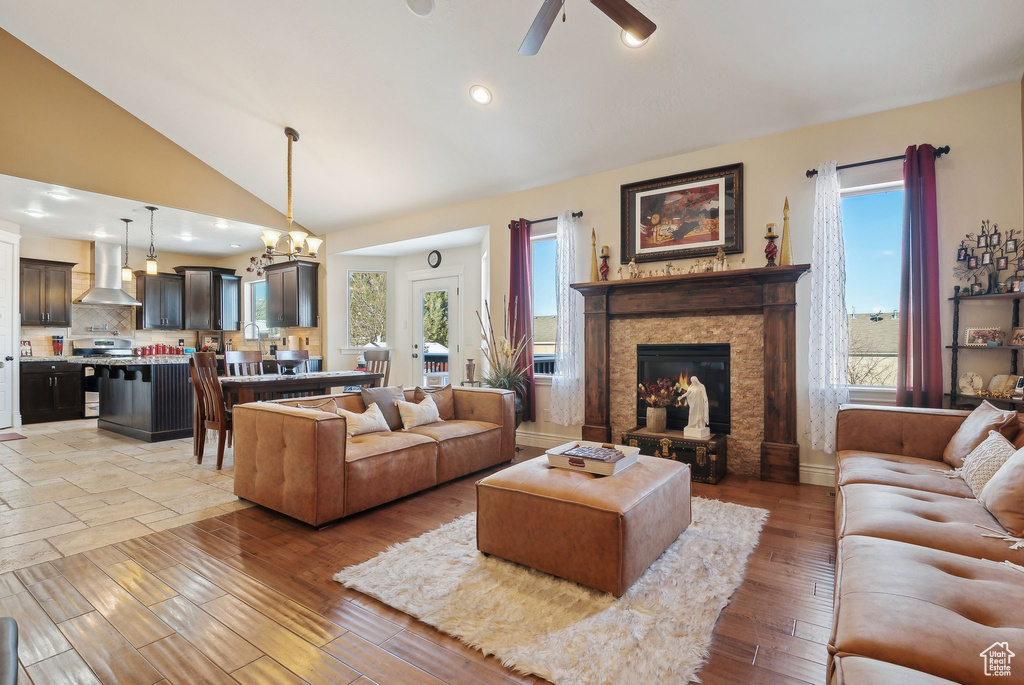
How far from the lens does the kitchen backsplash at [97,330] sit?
7297 mm

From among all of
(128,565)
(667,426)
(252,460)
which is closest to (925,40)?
(667,426)

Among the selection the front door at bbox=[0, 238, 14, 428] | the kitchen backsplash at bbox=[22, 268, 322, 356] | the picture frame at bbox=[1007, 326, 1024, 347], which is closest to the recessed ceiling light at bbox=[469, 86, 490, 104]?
the picture frame at bbox=[1007, 326, 1024, 347]

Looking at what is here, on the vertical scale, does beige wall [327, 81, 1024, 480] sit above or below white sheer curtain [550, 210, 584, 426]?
above

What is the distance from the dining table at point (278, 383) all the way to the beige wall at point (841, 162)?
2012mm

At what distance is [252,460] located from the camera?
315 centimetres

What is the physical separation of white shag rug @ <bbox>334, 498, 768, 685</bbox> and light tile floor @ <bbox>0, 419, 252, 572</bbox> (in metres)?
1.62

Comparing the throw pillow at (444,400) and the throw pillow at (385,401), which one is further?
the throw pillow at (444,400)

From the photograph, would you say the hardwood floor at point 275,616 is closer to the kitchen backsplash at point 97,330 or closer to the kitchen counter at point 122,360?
the kitchen counter at point 122,360

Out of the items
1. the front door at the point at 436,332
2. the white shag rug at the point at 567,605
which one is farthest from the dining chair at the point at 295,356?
the white shag rug at the point at 567,605

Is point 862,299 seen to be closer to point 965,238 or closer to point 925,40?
point 965,238

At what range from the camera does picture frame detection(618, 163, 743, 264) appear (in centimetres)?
409

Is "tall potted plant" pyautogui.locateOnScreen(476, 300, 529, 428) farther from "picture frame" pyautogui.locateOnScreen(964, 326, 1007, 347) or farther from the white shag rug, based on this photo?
"picture frame" pyautogui.locateOnScreen(964, 326, 1007, 347)

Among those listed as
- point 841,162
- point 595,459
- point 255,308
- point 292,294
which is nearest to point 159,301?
point 255,308

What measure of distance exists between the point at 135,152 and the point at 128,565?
523cm
